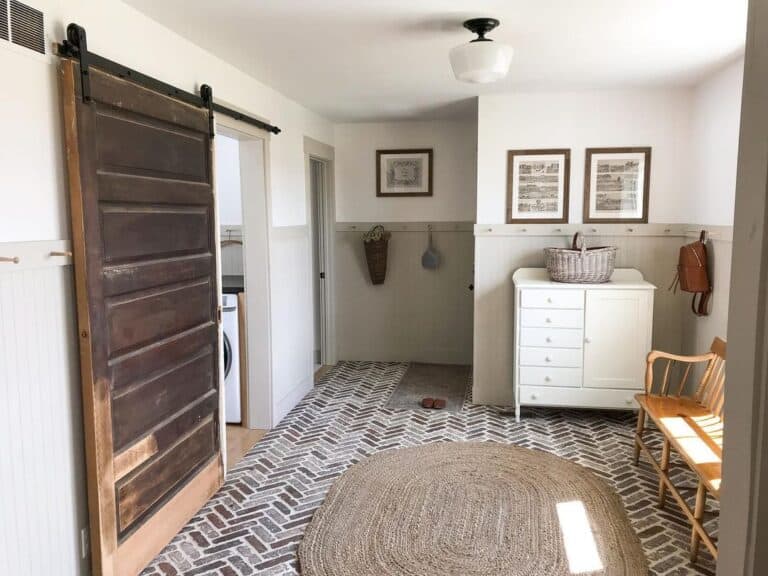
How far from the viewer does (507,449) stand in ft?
12.5

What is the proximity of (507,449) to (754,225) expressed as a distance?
11.4 ft

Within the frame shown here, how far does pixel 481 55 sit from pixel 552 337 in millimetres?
2100

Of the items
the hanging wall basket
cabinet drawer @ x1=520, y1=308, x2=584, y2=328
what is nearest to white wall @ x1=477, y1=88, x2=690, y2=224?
cabinet drawer @ x1=520, y1=308, x2=584, y2=328

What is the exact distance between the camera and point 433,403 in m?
4.70

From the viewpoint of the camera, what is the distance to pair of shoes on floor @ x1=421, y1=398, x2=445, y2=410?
4.68m

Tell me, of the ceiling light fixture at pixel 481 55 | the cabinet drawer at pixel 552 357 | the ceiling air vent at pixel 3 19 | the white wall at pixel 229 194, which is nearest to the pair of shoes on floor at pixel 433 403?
the cabinet drawer at pixel 552 357

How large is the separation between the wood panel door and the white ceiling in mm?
517

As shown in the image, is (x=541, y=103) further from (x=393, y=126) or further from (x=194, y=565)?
(x=194, y=565)

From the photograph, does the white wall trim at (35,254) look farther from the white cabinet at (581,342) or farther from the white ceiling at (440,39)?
the white cabinet at (581,342)

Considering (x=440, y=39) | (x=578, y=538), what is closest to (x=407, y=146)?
(x=440, y=39)

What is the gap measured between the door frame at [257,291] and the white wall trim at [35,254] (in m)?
1.86

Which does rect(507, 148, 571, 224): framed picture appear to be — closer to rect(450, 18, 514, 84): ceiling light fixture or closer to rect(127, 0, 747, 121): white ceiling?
rect(127, 0, 747, 121): white ceiling

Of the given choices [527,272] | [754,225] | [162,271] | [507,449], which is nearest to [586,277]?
[527,272]

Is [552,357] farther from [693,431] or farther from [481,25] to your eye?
[481,25]
